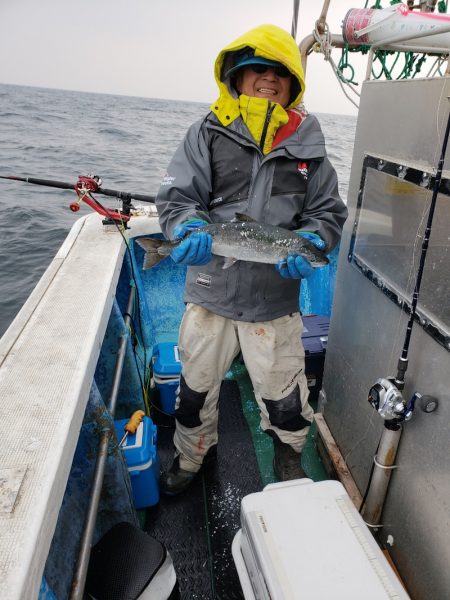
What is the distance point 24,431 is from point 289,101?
256 centimetres

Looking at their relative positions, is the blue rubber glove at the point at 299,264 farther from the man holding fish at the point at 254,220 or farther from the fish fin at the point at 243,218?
the fish fin at the point at 243,218

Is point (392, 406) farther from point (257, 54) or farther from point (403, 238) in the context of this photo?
point (257, 54)

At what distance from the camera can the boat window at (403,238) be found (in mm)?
2037

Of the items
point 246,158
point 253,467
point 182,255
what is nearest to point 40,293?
point 182,255

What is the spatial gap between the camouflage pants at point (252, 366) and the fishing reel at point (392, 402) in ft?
2.64

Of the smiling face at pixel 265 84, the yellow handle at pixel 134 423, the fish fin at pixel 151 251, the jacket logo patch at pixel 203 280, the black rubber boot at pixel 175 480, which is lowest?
the black rubber boot at pixel 175 480

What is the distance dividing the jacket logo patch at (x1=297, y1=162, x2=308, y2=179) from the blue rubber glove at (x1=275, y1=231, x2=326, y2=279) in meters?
0.37

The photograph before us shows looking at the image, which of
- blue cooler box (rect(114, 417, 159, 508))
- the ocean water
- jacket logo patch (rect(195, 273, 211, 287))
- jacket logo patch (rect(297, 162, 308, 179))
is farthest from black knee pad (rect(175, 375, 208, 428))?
the ocean water

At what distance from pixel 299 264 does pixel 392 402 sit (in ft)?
3.09

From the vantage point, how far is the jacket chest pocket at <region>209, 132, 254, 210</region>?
269cm

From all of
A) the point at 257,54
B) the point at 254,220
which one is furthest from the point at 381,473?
the point at 257,54

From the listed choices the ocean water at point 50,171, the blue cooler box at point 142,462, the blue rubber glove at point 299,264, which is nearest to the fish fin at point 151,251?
the blue rubber glove at point 299,264

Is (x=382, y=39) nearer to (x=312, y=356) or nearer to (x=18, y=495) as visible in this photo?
(x=312, y=356)

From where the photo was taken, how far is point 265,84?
8.97 feet
